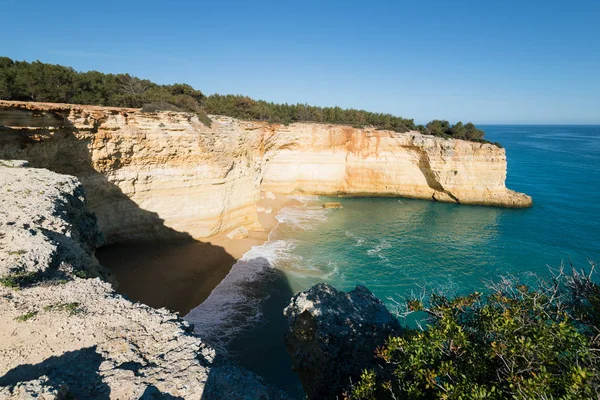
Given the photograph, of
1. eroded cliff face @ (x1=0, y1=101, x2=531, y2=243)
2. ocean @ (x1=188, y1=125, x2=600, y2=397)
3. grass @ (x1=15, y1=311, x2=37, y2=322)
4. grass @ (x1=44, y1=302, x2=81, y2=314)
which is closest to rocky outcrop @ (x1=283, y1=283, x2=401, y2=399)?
ocean @ (x1=188, y1=125, x2=600, y2=397)

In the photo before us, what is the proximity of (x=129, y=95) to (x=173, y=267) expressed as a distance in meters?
14.5

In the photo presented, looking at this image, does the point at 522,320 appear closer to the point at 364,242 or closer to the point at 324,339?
the point at 324,339

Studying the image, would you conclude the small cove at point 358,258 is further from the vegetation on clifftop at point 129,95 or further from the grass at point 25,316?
the vegetation on clifftop at point 129,95

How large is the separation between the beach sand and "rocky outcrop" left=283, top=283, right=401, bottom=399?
6.68 metres

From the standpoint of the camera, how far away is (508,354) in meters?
3.99

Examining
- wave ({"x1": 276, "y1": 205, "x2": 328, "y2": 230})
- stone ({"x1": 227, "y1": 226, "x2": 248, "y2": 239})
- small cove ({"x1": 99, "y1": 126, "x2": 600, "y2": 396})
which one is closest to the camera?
small cove ({"x1": 99, "y1": 126, "x2": 600, "y2": 396})

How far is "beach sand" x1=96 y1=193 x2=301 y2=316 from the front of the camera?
1329 cm

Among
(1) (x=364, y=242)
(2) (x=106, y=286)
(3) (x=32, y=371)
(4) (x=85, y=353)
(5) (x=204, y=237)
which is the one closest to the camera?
(3) (x=32, y=371)

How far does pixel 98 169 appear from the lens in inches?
578

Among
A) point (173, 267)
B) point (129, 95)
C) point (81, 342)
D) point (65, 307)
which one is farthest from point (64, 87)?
point (81, 342)

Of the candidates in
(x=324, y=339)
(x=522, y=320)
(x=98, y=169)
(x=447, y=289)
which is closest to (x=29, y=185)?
(x=98, y=169)

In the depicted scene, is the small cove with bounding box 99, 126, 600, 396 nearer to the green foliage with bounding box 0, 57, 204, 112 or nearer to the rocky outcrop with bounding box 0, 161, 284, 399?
the rocky outcrop with bounding box 0, 161, 284, 399

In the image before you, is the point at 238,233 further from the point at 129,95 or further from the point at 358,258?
the point at 129,95

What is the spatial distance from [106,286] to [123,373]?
Answer: 2.52 m
